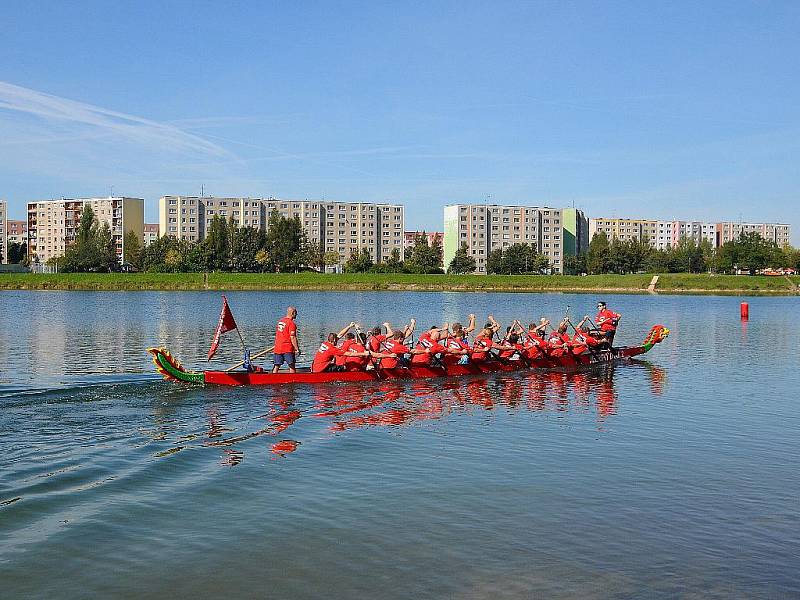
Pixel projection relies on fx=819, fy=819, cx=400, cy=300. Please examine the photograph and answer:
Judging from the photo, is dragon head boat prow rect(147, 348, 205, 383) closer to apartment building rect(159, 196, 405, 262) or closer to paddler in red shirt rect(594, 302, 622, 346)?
paddler in red shirt rect(594, 302, 622, 346)

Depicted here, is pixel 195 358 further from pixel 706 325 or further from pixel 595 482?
pixel 706 325

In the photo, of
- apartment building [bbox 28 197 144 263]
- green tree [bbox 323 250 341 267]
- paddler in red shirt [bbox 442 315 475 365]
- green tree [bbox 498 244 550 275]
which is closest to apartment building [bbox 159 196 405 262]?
apartment building [bbox 28 197 144 263]

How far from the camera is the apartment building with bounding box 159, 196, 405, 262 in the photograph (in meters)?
164

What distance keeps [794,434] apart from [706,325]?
118ft

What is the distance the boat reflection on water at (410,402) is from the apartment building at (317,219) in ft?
466

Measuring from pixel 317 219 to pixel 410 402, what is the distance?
6074 inches

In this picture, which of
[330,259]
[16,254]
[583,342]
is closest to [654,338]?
[583,342]

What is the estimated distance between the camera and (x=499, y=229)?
174625 millimetres

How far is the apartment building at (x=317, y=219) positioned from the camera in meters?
164

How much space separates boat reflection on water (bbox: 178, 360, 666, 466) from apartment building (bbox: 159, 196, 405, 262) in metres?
142

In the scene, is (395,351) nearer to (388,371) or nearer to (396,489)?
(388,371)

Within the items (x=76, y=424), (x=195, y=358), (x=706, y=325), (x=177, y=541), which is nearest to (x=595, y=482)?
(x=177, y=541)

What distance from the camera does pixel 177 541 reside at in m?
9.49

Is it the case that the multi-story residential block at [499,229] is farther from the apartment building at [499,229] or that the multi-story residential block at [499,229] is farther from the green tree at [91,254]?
the green tree at [91,254]
